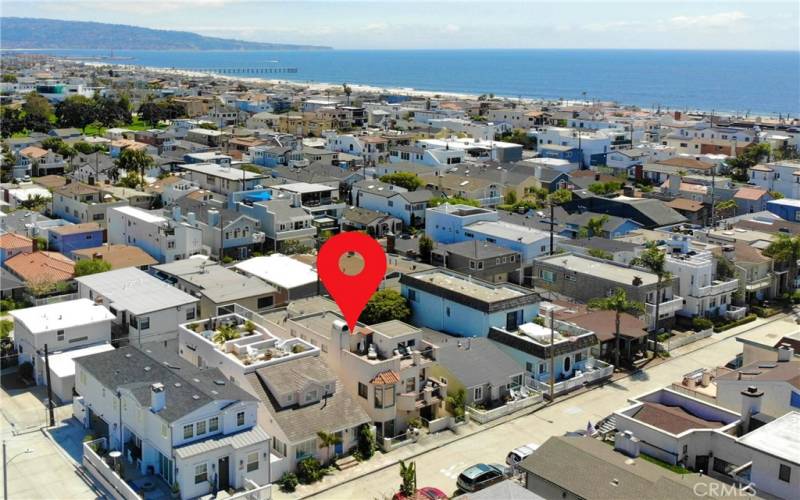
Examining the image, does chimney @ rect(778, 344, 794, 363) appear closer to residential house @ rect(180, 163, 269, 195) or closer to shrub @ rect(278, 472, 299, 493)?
shrub @ rect(278, 472, 299, 493)

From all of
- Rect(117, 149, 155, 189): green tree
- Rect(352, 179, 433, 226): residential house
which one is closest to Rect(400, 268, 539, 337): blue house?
Rect(352, 179, 433, 226): residential house

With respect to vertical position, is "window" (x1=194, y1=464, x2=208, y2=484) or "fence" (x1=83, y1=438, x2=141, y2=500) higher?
"window" (x1=194, y1=464, x2=208, y2=484)

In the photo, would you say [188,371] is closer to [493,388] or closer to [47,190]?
[493,388]

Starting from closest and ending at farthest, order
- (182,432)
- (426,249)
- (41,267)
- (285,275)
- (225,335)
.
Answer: (182,432), (225,335), (285,275), (41,267), (426,249)

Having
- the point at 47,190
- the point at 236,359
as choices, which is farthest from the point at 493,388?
the point at 47,190

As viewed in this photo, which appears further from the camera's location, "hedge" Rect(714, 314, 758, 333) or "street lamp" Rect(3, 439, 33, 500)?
"hedge" Rect(714, 314, 758, 333)

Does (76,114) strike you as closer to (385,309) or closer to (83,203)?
(83,203)

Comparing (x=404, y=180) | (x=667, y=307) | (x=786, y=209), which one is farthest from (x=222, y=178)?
(x=786, y=209)
